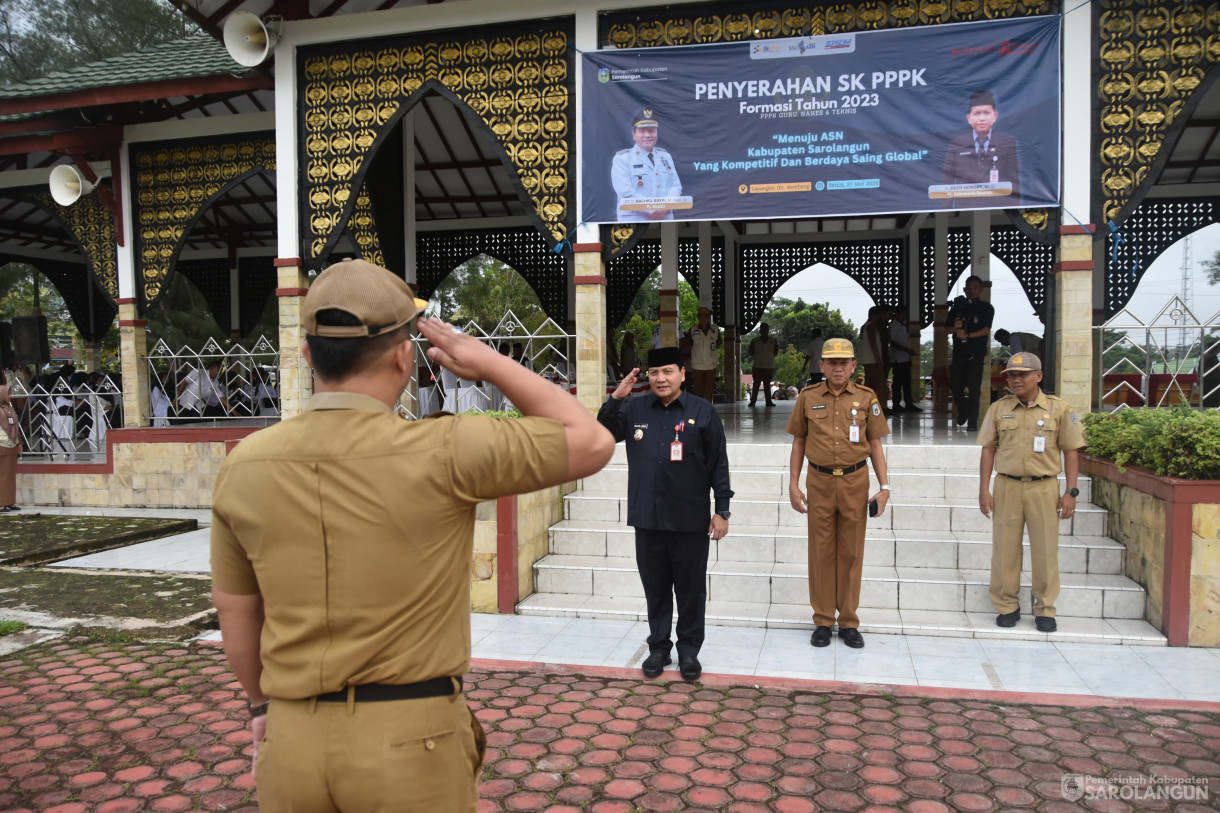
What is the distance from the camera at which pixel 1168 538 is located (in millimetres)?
4715

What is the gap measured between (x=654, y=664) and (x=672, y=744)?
81cm

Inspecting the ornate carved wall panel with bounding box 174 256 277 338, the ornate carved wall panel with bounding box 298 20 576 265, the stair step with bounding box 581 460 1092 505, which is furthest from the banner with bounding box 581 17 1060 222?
the ornate carved wall panel with bounding box 174 256 277 338

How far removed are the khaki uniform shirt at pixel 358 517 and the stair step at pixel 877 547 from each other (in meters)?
4.37

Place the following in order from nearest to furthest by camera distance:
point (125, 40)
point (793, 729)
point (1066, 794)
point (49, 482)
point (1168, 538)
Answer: point (1066, 794) < point (793, 729) < point (1168, 538) < point (49, 482) < point (125, 40)

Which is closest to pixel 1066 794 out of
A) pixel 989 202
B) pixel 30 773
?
pixel 30 773

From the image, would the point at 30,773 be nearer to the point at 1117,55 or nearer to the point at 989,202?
the point at 989,202

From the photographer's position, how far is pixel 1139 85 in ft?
22.7

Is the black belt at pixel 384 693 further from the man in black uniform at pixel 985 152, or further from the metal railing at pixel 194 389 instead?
the metal railing at pixel 194 389

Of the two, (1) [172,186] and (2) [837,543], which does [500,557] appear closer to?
(2) [837,543]

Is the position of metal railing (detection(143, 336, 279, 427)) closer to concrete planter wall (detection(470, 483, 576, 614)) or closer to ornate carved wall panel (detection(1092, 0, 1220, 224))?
concrete planter wall (detection(470, 483, 576, 614))

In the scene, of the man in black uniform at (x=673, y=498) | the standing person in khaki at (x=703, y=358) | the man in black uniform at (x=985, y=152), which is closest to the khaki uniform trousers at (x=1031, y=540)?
the man in black uniform at (x=673, y=498)

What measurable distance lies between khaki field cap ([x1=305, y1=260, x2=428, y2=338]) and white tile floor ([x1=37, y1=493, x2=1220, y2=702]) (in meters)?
3.40

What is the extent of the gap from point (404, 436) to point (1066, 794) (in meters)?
2.82

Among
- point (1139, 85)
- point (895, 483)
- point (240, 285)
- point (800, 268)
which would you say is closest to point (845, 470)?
point (895, 483)
